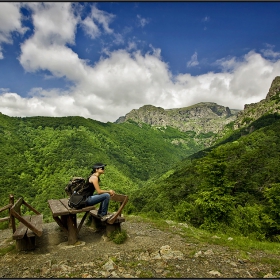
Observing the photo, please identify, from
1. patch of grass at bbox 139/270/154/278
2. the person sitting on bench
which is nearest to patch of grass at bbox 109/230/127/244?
the person sitting on bench

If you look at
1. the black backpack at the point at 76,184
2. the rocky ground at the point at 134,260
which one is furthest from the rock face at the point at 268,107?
the black backpack at the point at 76,184

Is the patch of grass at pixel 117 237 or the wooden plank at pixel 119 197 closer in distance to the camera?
the patch of grass at pixel 117 237

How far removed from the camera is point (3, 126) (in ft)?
499

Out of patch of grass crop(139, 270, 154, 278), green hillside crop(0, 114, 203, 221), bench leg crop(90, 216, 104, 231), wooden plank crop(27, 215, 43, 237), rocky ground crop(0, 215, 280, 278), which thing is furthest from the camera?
green hillside crop(0, 114, 203, 221)

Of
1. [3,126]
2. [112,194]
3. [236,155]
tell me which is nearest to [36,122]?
[3,126]

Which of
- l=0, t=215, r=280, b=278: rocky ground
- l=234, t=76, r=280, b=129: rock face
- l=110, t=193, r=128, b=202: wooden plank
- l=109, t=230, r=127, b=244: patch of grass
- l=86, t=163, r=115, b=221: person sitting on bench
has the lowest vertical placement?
l=0, t=215, r=280, b=278: rocky ground

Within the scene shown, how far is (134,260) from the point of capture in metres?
5.67

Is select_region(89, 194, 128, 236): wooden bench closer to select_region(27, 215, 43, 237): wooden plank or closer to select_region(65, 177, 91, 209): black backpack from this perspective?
select_region(65, 177, 91, 209): black backpack

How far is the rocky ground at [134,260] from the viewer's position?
16.3 feet

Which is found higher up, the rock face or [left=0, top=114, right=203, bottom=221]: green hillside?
the rock face

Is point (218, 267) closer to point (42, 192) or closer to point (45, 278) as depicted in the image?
point (45, 278)

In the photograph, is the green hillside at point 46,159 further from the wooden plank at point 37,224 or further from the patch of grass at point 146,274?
the patch of grass at point 146,274

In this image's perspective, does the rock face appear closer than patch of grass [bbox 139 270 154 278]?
No

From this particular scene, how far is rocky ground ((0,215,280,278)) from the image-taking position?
4965 millimetres
